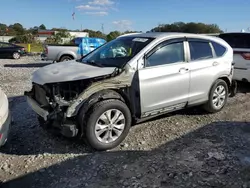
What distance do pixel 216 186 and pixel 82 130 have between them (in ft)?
6.48

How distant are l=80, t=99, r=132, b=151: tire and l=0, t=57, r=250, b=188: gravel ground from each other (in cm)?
14

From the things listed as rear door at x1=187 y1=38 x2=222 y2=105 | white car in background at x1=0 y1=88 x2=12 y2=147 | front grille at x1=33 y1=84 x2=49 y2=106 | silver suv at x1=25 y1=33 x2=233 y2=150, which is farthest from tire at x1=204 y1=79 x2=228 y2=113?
white car in background at x1=0 y1=88 x2=12 y2=147

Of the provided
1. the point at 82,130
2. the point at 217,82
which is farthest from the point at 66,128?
the point at 217,82

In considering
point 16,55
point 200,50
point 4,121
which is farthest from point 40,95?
point 16,55

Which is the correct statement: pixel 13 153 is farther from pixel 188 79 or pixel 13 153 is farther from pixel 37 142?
pixel 188 79

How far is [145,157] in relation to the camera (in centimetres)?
Result: 403

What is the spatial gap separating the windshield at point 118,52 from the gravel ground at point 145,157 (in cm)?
132

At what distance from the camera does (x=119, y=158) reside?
402 cm

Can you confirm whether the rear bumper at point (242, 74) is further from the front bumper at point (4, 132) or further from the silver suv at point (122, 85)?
the front bumper at point (4, 132)

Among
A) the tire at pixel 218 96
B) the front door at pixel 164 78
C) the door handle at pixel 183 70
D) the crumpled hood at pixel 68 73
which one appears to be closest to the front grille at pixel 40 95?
the crumpled hood at pixel 68 73

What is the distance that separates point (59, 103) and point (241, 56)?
5.53 metres

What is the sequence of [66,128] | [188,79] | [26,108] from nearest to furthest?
1. [66,128]
2. [188,79]
3. [26,108]

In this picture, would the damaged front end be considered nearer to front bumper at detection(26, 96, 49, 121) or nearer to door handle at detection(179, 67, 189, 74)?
front bumper at detection(26, 96, 49, 121)

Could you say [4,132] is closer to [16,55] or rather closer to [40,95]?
[40,95]
